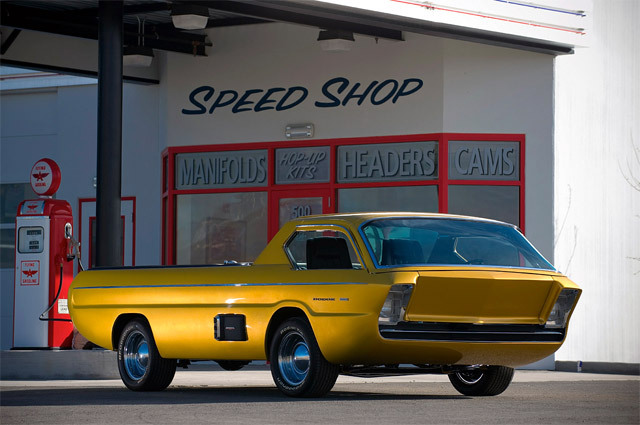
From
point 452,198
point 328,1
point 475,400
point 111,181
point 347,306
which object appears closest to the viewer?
point 347,306

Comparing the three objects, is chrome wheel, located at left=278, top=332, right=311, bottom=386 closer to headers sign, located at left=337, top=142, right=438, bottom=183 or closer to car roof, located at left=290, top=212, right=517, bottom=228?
car roof, located at left=290, top=212, right=517, bottom=228

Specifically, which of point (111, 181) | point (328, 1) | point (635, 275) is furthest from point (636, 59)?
point (111, 181)

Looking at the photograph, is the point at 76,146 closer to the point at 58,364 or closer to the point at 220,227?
the point at 220,227

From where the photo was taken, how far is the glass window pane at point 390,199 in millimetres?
19609

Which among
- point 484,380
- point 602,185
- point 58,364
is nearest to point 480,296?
point 484,380

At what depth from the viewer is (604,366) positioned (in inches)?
720

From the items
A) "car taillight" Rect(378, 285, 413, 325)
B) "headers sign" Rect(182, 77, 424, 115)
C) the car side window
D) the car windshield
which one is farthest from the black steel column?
"car taillight" Rect(378, 285, 413, 325)

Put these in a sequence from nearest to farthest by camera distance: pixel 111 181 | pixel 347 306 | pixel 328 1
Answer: pixel 347 306 < pixel 328 1 < pixel 111 181

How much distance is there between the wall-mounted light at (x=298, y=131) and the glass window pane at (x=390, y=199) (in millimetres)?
1090

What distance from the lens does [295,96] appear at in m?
20.9

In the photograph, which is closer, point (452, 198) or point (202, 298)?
point (202, 298)

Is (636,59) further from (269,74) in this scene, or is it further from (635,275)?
(269,74)

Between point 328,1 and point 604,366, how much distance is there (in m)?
6.59

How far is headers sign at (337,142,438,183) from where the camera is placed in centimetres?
1961
